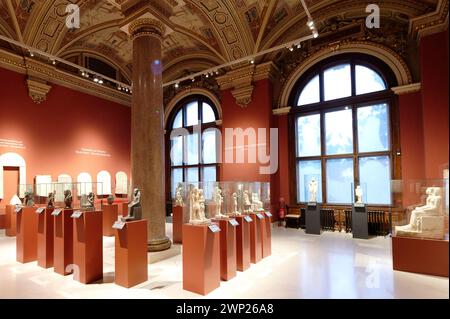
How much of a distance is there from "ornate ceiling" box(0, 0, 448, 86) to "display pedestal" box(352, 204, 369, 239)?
18.3 ft

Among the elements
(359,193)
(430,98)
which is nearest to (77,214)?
(359,193)

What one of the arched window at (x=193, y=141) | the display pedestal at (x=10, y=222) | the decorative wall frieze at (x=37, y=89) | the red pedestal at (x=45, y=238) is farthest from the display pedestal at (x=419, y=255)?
the decorative wall frieze at (x=37, y=89)

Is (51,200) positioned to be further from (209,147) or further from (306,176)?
(306,176)

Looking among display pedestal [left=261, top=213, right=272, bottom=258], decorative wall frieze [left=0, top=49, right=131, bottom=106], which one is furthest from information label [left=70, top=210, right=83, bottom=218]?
decorative wall frieze [left=0, top=49, right=131, bottom=106]

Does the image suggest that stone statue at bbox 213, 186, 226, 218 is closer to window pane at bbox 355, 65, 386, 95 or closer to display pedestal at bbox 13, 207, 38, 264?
display pedestal at bbox 13, 207, 38, 264

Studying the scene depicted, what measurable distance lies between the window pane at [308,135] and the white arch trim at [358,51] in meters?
1.01

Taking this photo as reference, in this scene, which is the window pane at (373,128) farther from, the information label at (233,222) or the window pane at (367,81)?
the information label at (233,222)

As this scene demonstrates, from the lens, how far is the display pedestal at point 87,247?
14.6 ft

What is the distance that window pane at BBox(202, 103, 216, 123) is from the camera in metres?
13.0

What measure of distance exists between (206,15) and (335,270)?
9304 mm

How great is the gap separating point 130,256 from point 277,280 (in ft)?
7.80

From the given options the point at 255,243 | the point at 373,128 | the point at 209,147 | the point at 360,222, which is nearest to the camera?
the point at 255,243

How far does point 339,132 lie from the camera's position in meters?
9.59
